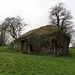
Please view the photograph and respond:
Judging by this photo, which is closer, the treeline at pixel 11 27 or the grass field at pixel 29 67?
the grass field at pixel 29 67

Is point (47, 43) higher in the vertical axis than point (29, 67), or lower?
higher

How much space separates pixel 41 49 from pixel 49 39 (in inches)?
102

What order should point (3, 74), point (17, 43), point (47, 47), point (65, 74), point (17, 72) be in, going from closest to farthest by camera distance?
point (3, 74), point (17, 72), point (65, 74), point (47, 47), point (17, 43)

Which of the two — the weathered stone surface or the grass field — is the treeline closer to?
the weathered stone surface

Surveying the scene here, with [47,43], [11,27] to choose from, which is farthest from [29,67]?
[11,27]

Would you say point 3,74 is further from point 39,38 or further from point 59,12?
point 59,12

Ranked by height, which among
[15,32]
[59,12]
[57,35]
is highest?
[59,12]

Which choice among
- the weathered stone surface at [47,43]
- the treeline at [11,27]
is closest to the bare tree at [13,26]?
the treeline at [11,27]

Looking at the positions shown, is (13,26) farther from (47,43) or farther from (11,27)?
(47,43)

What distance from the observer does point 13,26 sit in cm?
3538

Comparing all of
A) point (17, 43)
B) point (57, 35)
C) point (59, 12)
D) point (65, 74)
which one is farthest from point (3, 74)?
point (59, 12)

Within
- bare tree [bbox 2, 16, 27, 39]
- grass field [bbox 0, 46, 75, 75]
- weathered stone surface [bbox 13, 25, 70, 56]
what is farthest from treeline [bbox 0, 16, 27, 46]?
grass field [bbox 0, 46, 75, 75]

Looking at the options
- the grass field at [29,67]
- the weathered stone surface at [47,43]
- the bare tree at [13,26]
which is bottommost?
the grass field at [29,67]

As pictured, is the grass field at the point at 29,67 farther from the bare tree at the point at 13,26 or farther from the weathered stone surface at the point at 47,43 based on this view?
the bare tree at the point at 13,26
